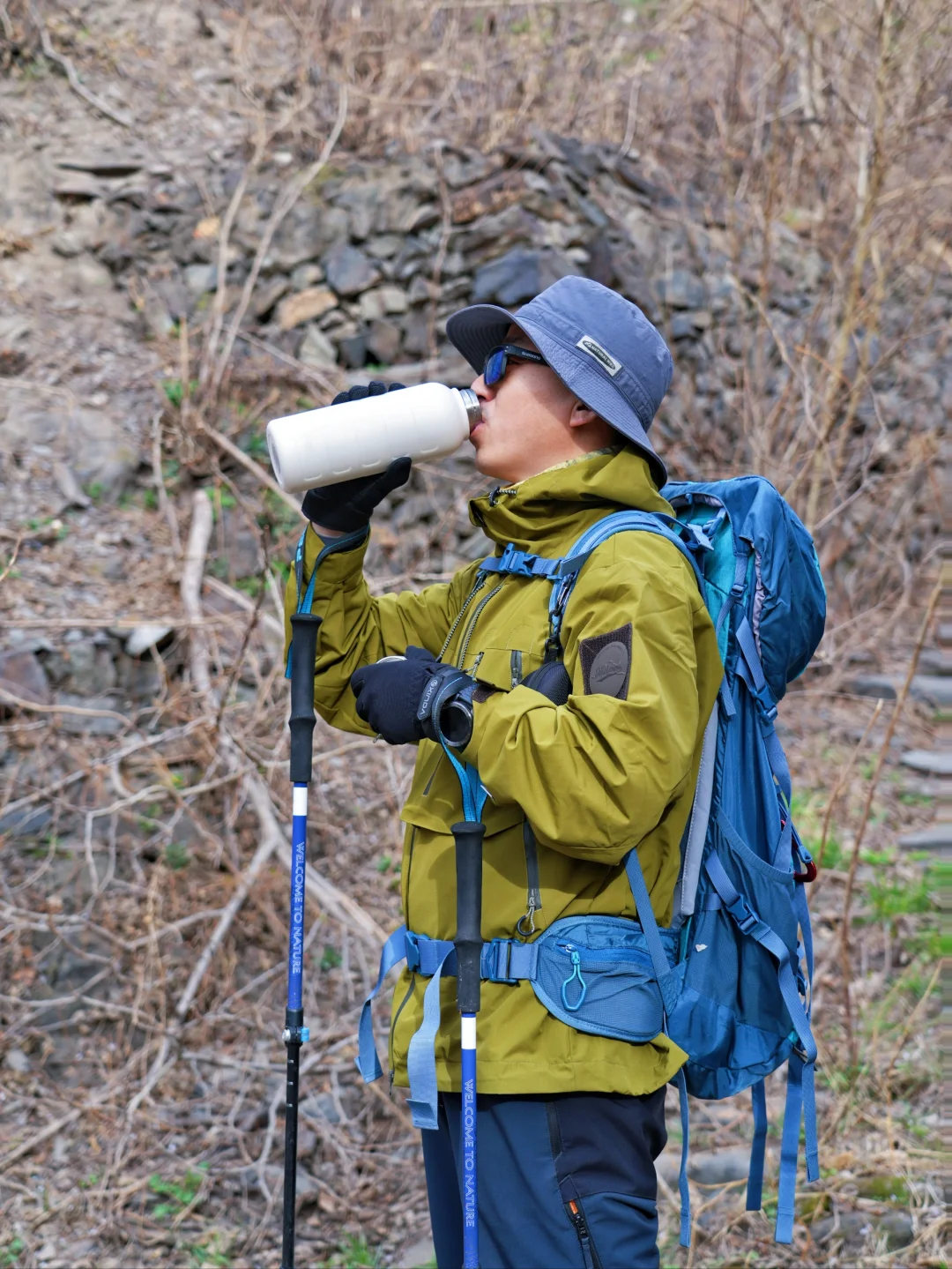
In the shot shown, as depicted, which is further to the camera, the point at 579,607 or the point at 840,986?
the point at 840,986

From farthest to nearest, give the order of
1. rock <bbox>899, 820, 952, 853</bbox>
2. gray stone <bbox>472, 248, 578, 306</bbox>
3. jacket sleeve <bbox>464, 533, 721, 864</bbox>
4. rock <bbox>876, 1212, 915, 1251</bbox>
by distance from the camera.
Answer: gray stone <bbox>472, 248, 578, 306</bbox> < rock <bbox>899, 820, 952, 853</bbox> < rock <bbox>876, 1212, 915, 1251</bbox> < jacket sleeve <bbox>464, 533, 721, 864</bbox>

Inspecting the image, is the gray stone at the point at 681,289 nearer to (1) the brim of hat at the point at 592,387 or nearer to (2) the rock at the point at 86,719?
(2) the rock at the point at 86,719

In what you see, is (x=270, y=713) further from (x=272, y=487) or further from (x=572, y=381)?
(x=572, y=381)

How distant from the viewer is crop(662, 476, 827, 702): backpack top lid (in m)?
2.27

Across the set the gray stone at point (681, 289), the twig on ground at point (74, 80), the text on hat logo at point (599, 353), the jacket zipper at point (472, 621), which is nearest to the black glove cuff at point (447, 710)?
the jacket zipper at point (472, 621)

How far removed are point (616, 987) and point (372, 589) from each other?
14.5 feet

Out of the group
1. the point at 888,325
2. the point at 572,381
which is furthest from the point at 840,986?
the point at 888,325

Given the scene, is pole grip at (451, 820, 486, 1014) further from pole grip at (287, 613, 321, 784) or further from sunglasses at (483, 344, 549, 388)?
sunglasses at (483, 344, 549, 388)

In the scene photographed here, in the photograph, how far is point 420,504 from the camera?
7203 millimetres

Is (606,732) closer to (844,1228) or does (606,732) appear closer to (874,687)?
(844,1228)

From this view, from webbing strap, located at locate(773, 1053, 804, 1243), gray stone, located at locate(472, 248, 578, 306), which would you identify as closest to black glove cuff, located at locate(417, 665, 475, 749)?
webbing strap, located at locate(773, 1053, 804, 1243)

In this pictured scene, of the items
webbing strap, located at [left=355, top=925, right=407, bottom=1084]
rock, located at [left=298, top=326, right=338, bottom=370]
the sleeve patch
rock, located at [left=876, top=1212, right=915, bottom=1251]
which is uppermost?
the sleeve patch

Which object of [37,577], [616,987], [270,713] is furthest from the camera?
[37,577]

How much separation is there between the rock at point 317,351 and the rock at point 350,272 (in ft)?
1.16
